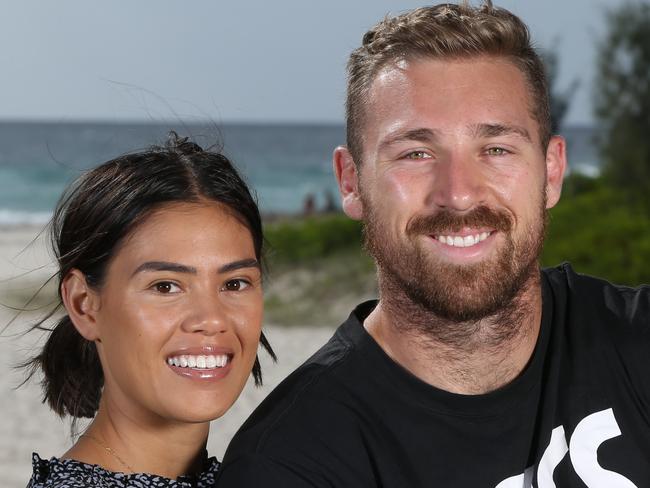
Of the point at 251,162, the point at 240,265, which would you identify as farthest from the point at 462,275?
the point at 251,162

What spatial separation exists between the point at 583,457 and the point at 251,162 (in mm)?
41018

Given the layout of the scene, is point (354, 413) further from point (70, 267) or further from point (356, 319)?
point (70, 267)

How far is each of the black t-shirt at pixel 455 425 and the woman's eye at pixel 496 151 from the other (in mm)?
494

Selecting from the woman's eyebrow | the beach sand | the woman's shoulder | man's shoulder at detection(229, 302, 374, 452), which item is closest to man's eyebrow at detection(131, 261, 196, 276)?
the woman's eyebrow

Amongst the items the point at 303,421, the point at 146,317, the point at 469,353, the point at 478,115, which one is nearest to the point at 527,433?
the point at 469,353

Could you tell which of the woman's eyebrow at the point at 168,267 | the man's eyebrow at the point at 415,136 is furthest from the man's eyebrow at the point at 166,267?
the man's eyebrow at the point at 415,136

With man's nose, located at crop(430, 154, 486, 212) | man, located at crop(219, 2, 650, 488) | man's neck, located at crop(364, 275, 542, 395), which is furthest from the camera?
man's neck, located at crop(364, 275, 542, 395)

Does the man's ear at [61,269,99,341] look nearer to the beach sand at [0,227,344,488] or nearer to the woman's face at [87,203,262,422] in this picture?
the woman's face at [87,203,262,422]

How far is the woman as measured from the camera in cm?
225

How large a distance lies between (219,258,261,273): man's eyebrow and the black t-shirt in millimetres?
286

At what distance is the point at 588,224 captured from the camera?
1206cm

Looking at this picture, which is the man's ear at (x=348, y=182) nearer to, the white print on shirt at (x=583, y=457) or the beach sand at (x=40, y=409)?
the white print on shirt at (x=583, y=457)

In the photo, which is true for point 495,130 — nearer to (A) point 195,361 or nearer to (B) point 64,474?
(A) point 195,361

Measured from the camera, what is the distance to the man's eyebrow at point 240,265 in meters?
2.31
